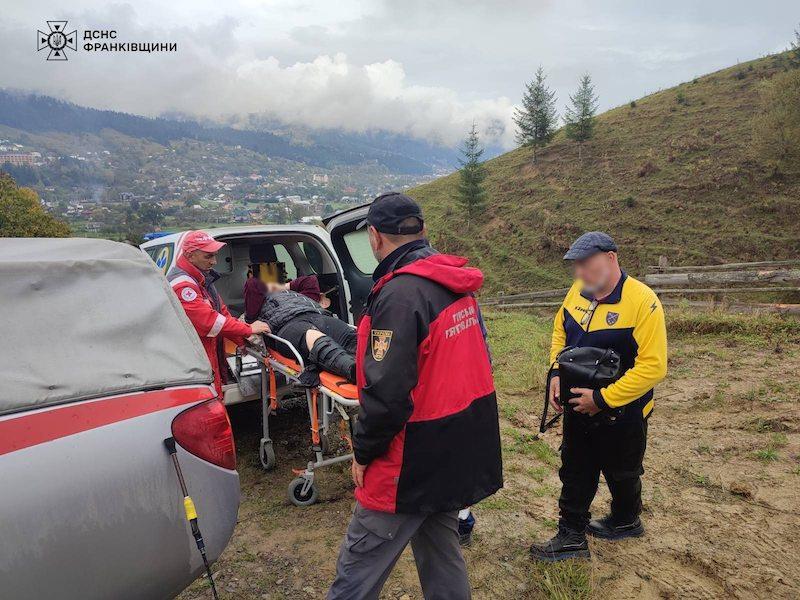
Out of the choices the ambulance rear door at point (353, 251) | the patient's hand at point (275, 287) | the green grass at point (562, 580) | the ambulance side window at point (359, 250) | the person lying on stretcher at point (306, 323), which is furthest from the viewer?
the ambulance side window at point (359, 250)

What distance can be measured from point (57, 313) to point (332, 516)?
2240mm

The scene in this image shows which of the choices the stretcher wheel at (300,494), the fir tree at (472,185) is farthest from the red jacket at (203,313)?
the fir tree at (472,185)

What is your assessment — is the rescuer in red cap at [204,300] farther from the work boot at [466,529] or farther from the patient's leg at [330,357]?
the work boot at [466,529]

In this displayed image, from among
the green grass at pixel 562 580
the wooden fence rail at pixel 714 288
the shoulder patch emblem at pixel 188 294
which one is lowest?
the wooden fence rail at pixel 714 288

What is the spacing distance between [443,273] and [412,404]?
51 cm

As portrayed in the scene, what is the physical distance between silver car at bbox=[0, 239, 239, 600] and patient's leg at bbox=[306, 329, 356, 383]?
1.21m

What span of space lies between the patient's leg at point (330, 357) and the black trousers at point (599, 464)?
4.81ft

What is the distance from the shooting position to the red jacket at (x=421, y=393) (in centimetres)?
179

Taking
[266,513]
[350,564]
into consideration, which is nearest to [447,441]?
[350,564]

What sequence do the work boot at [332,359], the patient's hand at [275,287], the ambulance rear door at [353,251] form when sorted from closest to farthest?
the work boot at [332,359]
the patient's hand at [275,287]
the ambulance rear door at [353,251]

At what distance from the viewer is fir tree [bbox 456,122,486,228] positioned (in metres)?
33.2

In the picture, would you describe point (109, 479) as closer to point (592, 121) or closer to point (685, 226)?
point (685, 226)

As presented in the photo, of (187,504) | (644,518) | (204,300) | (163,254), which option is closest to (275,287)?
(204,300)

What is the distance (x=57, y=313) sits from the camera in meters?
2.08
